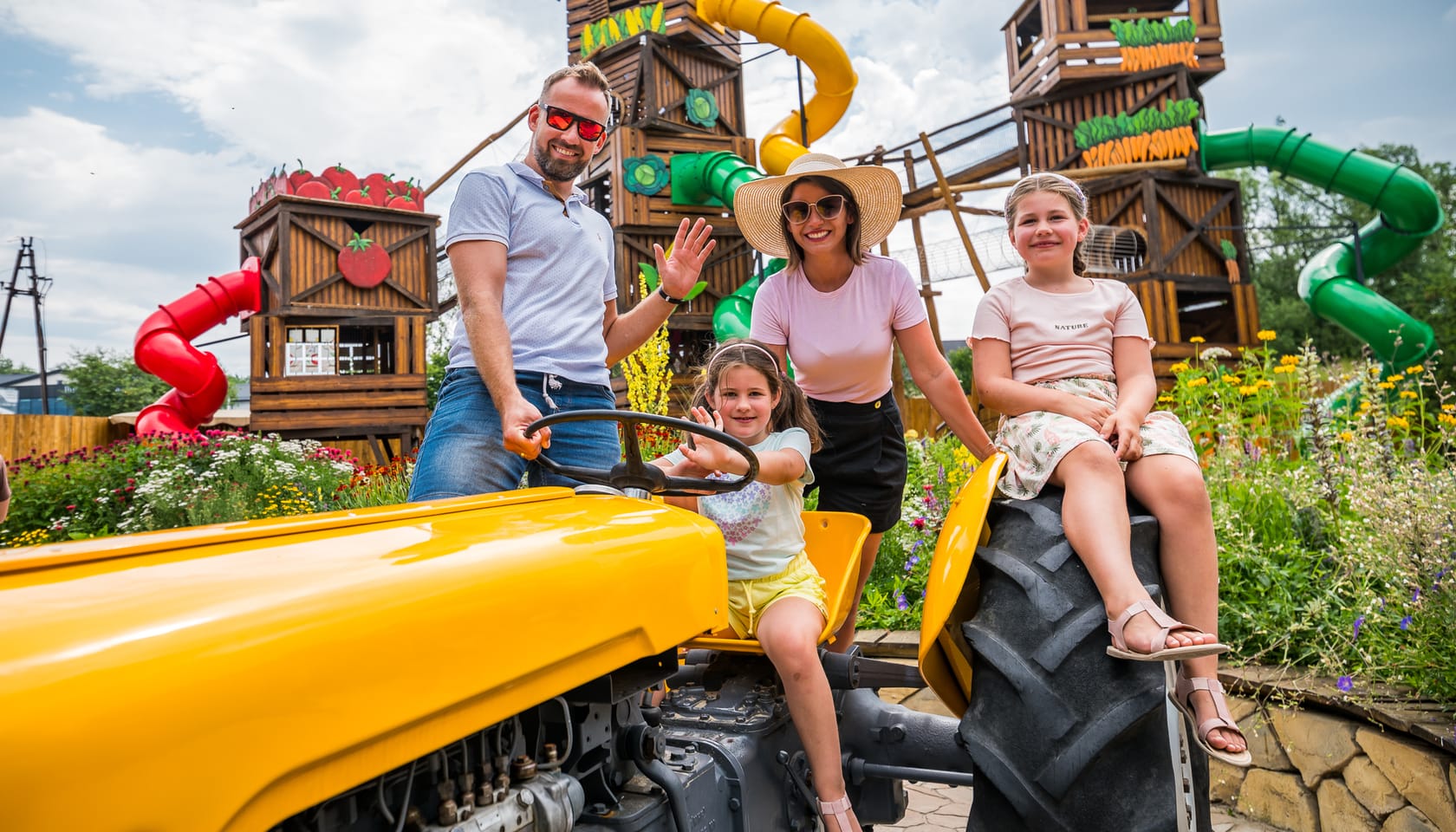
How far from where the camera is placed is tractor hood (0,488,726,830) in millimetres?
650

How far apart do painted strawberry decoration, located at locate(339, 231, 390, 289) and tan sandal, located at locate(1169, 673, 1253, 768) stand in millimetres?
15083

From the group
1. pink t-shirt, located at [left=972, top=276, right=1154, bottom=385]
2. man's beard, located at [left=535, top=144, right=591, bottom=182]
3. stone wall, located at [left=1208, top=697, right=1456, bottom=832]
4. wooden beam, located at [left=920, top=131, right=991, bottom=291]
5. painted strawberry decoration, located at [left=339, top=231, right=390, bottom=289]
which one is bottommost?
stone wall, located at [left=1208, top=697, right=1456, bottom=832]

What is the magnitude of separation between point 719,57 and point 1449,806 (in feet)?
51.0

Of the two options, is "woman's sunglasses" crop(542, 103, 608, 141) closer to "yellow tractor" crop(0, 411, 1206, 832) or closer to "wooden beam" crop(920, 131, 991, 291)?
"yellow tractor" crop(0, 411, 1206, 832)

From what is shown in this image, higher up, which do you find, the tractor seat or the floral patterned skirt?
the floral patterned skirt

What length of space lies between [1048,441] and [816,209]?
3.18 feet

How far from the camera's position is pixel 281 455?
9.44 m

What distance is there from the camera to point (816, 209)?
8.36 feet

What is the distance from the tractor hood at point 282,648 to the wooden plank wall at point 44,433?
1586 centimetres

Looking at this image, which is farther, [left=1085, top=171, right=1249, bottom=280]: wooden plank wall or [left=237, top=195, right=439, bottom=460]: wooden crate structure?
[left=237, top=195, right=439, bottom=460]: wooden crate structure

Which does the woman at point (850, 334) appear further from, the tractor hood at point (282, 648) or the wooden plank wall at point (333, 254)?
the wooden plank wall at point (333, 254)

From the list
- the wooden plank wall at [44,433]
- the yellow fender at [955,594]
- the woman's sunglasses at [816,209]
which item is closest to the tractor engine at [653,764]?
the yellow fender at [955,594]

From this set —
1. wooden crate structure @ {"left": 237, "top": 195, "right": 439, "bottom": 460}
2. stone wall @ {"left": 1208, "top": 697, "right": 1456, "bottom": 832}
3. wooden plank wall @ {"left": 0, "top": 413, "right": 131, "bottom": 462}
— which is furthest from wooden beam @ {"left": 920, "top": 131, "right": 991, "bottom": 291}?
wooden plank wall @ {"left": 0, "top": 413, "right": 131, "bottom": 462}

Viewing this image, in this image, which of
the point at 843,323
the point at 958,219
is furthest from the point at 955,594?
the point at 958,219
